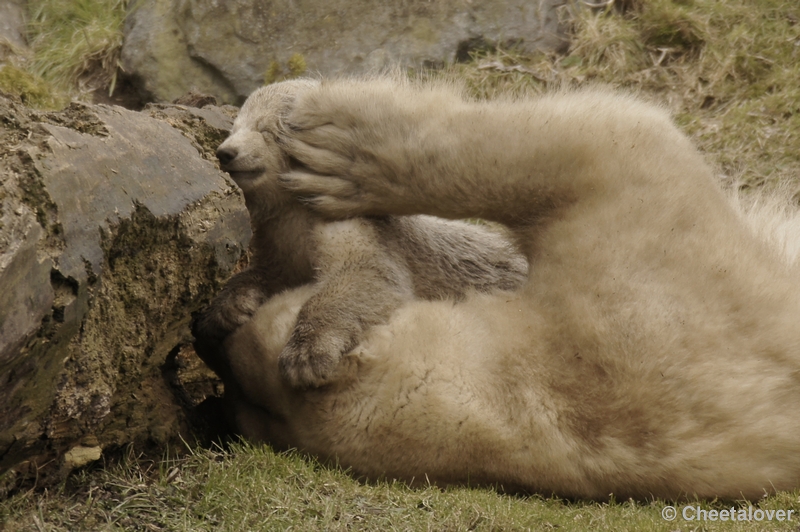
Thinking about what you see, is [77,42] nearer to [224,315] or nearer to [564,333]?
[224,315]

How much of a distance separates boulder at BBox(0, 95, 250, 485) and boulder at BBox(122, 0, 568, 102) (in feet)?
13.5

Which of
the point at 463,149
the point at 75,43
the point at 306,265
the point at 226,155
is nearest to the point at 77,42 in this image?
the point at 75,43

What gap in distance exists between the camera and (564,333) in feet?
12.3

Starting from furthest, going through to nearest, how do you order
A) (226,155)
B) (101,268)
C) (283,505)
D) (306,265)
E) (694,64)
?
1. (694,64)
2. (306,265)
3. (226,155)
4. (283,505)
5. (101,268)

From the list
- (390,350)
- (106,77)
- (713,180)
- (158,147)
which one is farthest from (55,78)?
(713,180)

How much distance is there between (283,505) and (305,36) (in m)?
5.83

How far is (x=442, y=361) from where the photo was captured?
3.83 metres

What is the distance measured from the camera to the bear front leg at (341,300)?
374 cm

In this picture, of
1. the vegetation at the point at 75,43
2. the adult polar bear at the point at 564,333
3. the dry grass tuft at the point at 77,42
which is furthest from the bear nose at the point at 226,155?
the dry grass tuft at the point at 77,42

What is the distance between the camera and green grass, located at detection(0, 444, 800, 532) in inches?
134

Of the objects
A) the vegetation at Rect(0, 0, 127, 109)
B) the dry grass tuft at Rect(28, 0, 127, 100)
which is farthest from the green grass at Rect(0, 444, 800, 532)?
the dry grass tuft at Rect(28, 0, 127, 100)

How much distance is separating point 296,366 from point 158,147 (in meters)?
1.04

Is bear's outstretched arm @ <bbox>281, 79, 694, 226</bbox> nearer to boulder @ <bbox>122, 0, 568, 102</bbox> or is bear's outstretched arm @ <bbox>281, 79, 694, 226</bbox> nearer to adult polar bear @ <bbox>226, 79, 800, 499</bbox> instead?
adult polar bear @ <bbox>226, 79, 800, 499</bbox>

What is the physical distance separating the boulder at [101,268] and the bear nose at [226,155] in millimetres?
117
